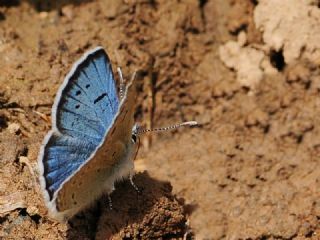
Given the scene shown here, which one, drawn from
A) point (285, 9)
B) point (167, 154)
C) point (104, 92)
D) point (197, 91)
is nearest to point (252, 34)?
point (285, 9)

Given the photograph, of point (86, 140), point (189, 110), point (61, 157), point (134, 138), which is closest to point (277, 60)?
point (189, 110)

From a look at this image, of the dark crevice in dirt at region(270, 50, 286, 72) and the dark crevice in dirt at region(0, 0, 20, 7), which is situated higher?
the dark crevice in dirt at region(0, 0, 20, 7)

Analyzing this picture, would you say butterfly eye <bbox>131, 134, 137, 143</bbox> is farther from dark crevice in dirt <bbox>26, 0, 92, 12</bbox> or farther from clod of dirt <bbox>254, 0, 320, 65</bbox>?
dark crevice in dirt <bbox>26, 0, 92, 12</bbox>

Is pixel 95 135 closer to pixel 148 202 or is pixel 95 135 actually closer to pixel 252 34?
pixel 148 202

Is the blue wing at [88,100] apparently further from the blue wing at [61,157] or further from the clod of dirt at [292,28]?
the clod of dirt at [292,28]

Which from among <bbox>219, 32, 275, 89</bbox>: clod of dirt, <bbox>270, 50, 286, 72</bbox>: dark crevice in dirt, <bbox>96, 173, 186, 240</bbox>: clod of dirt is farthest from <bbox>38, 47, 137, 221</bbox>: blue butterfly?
<bbox>270, 50, 286, 72</bbox>: dark crevice in dirt

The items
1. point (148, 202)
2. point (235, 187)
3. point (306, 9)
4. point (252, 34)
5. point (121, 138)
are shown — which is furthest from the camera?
point (252, 34)

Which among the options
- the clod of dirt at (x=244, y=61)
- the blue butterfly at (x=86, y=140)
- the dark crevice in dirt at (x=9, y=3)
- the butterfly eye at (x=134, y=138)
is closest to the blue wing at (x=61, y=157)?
the blue butterfly at (x=86, y=140)
